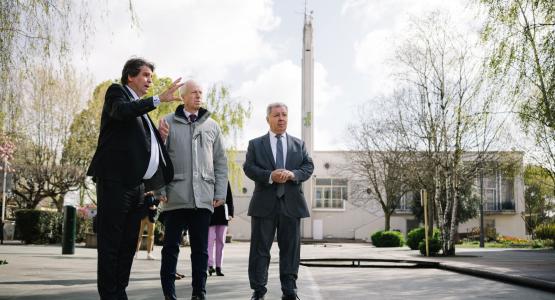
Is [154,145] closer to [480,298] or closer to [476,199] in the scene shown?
[480,298]

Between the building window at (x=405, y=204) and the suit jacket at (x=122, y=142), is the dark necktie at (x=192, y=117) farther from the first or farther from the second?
the building window at (x=405, y=204)

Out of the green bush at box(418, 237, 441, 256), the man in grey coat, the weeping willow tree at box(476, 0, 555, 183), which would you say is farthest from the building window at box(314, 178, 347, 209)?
the man in grey coat

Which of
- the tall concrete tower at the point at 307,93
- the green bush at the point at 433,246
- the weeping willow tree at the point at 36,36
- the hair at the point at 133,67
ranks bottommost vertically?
the green bush at the point at 433,246

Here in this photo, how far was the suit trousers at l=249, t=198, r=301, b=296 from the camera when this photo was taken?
5.88m

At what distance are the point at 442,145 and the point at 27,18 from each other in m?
15.2

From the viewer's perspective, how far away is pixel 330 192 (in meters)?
57.2

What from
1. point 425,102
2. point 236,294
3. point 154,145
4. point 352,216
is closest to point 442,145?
point 425,102

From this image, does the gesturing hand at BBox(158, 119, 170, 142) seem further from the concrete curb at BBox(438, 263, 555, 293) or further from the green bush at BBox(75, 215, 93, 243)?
the green bush at BBox(75, 215, 93, 243)

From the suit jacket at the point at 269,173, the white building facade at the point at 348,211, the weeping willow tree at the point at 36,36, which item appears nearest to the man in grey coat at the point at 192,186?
the suit jacket at the point at 269,173

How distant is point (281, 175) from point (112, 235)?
6.34 ft

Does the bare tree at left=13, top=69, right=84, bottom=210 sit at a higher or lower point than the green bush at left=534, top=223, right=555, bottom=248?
higher

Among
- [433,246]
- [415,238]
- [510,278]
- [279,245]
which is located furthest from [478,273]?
[415,238]

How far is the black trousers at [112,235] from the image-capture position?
14.3 feet

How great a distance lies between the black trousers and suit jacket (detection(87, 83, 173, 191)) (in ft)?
0.28
